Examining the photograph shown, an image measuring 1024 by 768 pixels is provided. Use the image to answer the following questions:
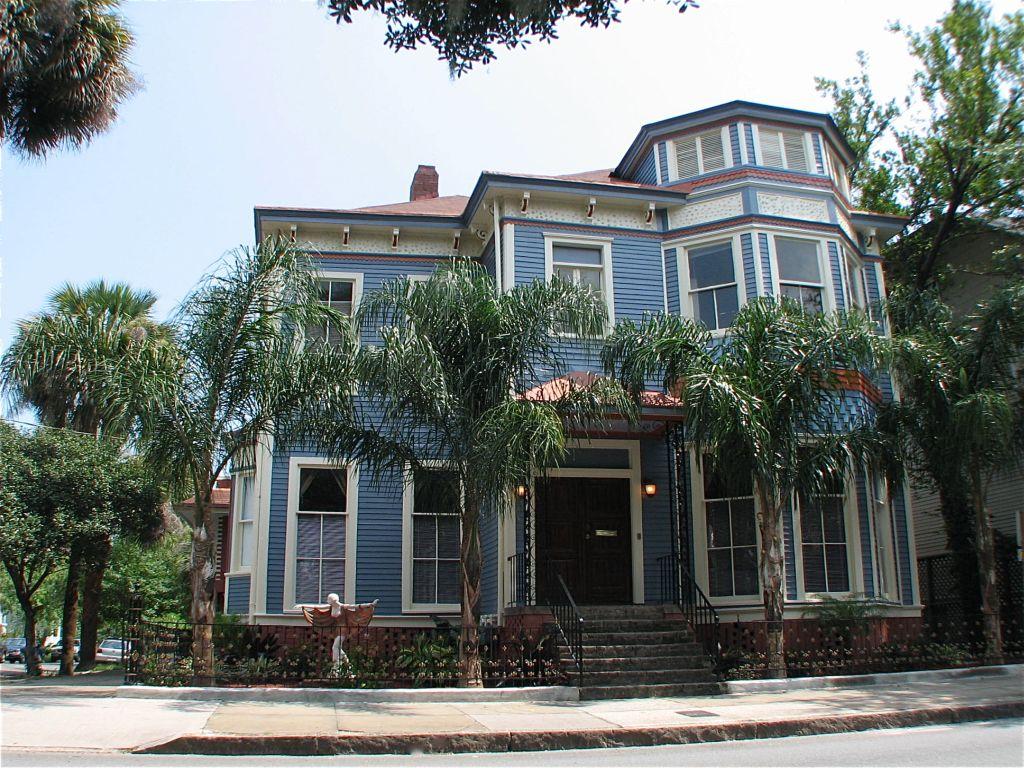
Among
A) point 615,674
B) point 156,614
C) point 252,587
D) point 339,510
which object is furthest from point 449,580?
point 156,614

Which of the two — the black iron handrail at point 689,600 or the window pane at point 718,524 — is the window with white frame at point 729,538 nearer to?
the window pane at point 718,524

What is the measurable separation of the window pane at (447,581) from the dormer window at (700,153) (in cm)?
877

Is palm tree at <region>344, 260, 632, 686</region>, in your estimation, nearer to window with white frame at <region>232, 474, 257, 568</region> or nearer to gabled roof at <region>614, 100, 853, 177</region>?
window with white frame at <region>232, 474, 257, 568</region>

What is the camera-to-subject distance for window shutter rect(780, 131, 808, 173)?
1720cm

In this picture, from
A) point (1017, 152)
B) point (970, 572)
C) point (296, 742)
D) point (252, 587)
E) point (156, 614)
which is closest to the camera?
point (296, 742)

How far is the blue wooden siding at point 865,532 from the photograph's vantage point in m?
15.3

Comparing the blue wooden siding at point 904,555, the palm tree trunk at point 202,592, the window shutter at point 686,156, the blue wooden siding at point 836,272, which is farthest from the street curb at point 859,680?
the window shutter at point 686,156

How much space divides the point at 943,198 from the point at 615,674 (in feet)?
56.4

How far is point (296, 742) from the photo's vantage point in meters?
8.20

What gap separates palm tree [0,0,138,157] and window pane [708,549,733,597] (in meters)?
11.7

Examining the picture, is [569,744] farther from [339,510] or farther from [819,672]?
[339,510]

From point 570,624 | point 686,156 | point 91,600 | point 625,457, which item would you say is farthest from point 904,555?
point 91,600

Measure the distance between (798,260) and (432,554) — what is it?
882cm

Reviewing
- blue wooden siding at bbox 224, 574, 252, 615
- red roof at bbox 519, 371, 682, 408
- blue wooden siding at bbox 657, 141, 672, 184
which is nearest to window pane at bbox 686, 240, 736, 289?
blue wooden siding at bbox 657, 141, 672, 184
